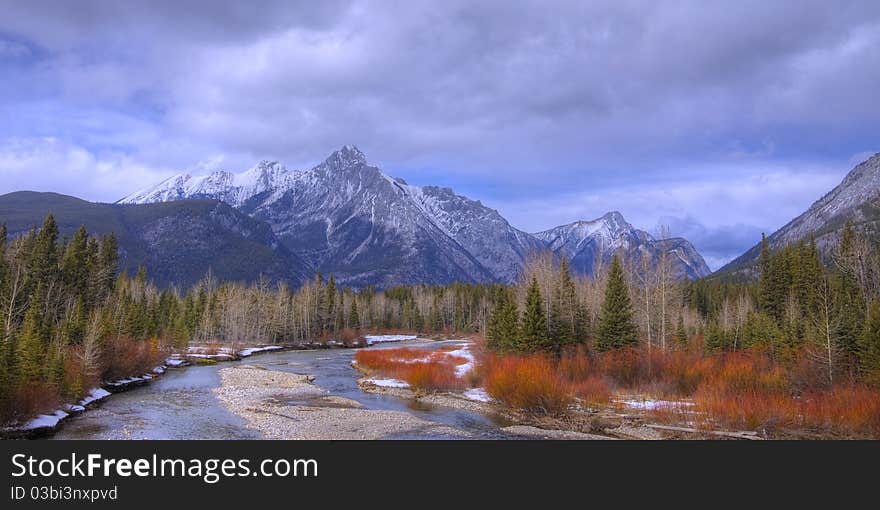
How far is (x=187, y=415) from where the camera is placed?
32250mm

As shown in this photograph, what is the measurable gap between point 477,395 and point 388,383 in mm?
11240

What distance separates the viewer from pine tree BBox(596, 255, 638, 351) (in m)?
47.6

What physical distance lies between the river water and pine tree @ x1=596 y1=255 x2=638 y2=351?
18.5m

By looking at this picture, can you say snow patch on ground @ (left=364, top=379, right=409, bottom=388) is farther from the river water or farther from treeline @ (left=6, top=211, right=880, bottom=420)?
treeline @ (left=6, top=211, right=880, bottom=420)

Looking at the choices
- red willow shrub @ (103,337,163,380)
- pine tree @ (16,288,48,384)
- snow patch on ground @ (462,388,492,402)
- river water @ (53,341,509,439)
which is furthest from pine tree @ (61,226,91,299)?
snow patch on ground @ (462,388,492,402)

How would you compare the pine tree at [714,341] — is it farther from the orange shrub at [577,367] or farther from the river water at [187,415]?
the river water at [187,415]

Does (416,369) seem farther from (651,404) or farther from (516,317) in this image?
(651,404)

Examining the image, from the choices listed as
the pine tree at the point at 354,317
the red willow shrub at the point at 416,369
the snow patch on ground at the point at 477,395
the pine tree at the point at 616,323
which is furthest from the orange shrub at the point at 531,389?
the pine tree at the point at 354,317

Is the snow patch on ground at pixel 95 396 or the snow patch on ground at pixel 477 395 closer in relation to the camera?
the snow patch on ground at pixel 95 396

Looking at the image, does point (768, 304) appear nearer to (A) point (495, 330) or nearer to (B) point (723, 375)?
(A) point (495, 330)

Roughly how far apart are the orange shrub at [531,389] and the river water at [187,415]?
97.6 inches

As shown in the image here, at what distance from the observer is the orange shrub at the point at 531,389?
110 ft

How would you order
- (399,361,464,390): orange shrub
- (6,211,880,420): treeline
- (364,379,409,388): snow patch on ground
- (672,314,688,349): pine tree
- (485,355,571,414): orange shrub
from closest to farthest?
1. (6,211,880,420): treeline
2. (485,355,571,414): orange shrub
3. (399,361,464,390): orange shrub
4. (364,379,409,388): snow patch on ground
5. (672,314,688,349): pine tree

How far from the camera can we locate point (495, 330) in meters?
63.3
